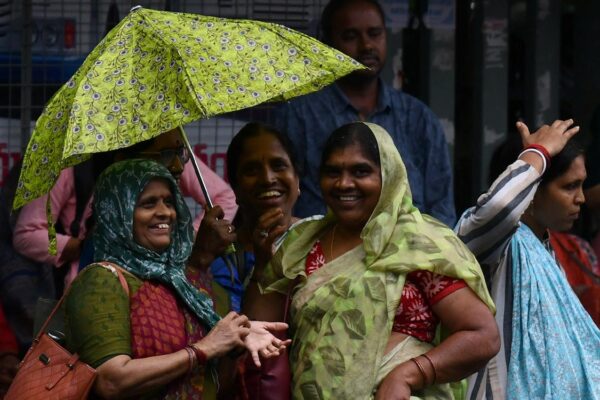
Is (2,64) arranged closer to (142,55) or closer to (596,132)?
(142,55)

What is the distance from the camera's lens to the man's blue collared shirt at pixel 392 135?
262 inches

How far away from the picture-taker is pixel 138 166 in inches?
204

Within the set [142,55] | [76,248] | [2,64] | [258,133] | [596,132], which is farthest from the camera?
[596,132]

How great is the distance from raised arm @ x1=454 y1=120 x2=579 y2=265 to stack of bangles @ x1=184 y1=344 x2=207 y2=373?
130cm

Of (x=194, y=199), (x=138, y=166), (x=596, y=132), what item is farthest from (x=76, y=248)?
(x=596, y=132)

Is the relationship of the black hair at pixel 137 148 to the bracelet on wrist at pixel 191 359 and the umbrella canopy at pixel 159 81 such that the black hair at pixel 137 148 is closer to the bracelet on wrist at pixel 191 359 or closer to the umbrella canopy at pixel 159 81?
the umbrella canopy at pixel 159 81

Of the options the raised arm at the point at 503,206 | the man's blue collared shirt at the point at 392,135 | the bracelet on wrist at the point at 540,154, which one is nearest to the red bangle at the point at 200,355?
the raised arm at the point at 503,206

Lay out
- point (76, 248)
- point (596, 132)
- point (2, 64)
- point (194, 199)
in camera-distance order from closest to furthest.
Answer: point (76, 248), point (194, 199), point (2, 64), point (596, 132)

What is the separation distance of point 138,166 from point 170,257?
0.32 m

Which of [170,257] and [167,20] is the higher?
[167,20]

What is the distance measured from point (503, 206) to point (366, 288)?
2.58 feet

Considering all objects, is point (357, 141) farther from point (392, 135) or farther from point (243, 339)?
point (392, 135)

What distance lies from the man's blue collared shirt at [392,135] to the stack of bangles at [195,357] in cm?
173

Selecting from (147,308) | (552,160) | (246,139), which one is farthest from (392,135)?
(147,308)
